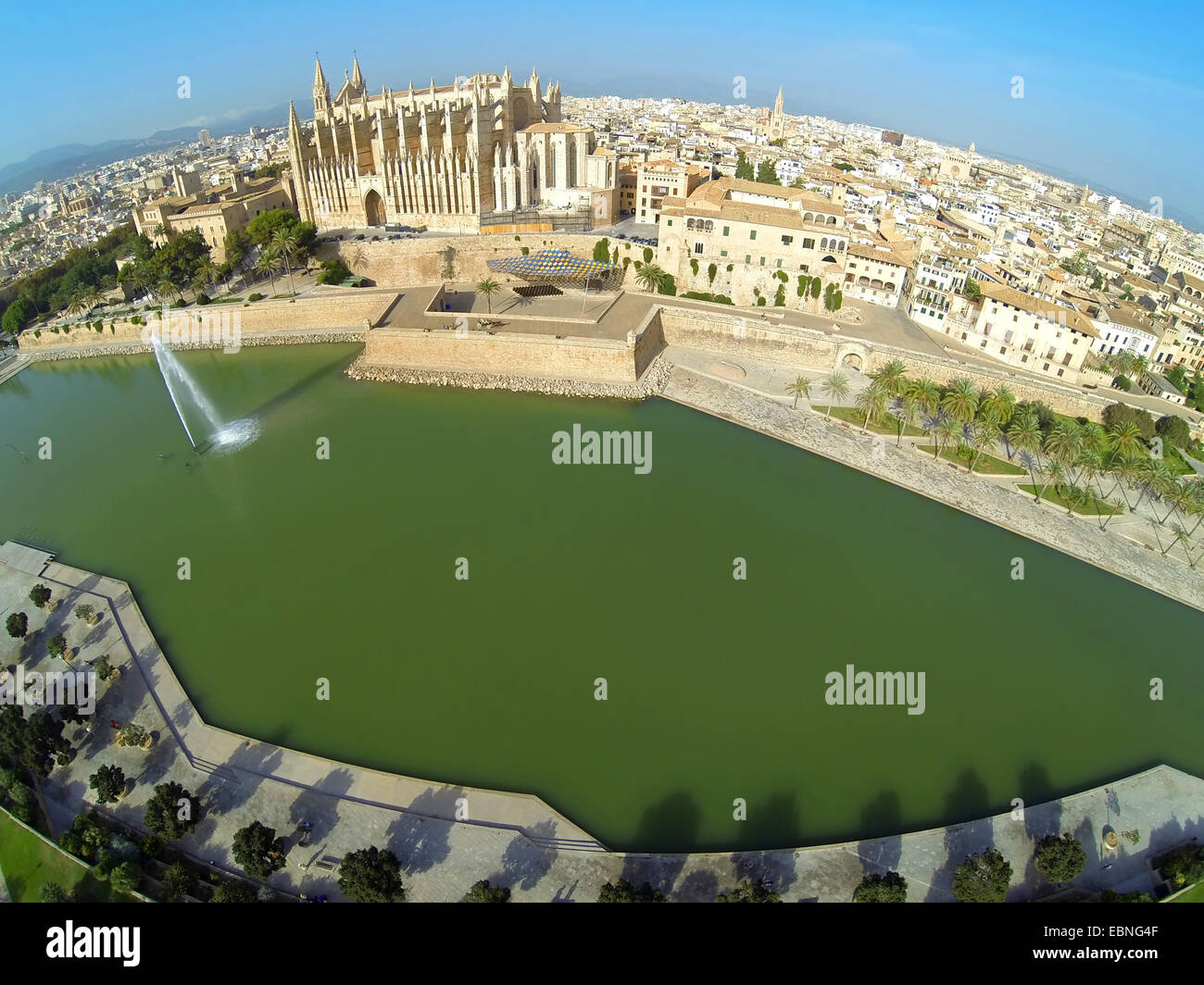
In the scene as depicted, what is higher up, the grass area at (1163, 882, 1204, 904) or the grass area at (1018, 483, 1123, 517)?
the grass area at (1018, 483, 1123, 517)

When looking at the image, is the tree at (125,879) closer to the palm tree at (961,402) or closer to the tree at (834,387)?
the tree at (834,387)

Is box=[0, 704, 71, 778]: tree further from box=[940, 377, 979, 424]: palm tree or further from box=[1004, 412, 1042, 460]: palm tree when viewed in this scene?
box=[1004, 412, 1042, 460]: palm tree

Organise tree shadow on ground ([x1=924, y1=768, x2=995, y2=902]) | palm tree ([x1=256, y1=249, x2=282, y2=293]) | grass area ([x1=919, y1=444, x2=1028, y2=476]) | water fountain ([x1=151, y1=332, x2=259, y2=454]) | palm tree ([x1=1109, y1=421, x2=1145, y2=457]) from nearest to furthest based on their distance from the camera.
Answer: tree shadow on ground ([x1=924, y1=768, x2=995, y2=902]) → palm tree ([x1=1109, y1=421, x2=1145, y2=457]) → grass area ([x1=919, y1=444, x2=1028, y2=476]) → water fountain ([x1=151, y1=332, x2=259, y2=454]) → palm tree ([x1=256, y1=249, x2=282, y2=293])

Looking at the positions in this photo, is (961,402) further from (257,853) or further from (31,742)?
(31,742)

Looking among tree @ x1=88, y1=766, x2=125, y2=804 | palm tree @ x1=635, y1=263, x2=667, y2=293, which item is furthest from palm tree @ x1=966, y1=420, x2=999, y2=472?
tree @ x1=88, y1=766, x2=125, y2=804
